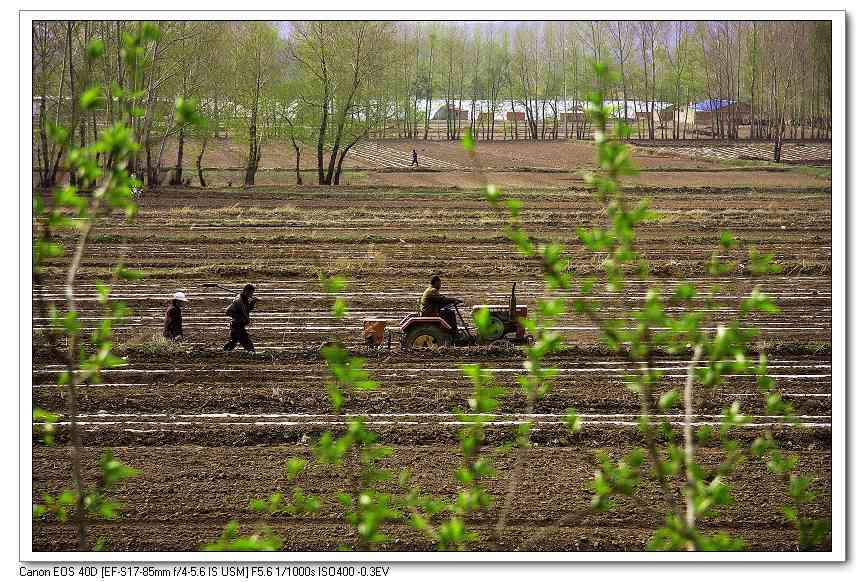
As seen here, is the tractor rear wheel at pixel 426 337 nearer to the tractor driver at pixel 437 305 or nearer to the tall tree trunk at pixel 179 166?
the tractor driver at pixel 437 305

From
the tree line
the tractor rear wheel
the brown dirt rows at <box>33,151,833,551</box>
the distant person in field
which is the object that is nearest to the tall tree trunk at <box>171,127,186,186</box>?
the tree line

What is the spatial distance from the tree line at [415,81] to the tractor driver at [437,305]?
105 inches

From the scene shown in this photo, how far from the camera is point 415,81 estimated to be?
55.1 feet

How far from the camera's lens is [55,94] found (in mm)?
10320

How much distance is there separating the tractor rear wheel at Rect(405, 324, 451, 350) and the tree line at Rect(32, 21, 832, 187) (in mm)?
3064

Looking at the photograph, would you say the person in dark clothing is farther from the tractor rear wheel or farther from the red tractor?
the tractor rear wheel

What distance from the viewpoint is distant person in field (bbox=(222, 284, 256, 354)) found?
35.4 feet

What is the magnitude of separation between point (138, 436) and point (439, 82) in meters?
9.27

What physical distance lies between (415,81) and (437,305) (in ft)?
22.6

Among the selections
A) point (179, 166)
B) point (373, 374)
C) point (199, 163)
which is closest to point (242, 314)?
point (373, 374)

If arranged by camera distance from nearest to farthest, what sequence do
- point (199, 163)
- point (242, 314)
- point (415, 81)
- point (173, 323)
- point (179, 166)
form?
point (242, 314) → point (173, 323) → point (415, 81) → point (179, 166) → point (199, 163)

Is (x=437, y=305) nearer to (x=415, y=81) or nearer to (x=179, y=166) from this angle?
(x=415, y=81)
